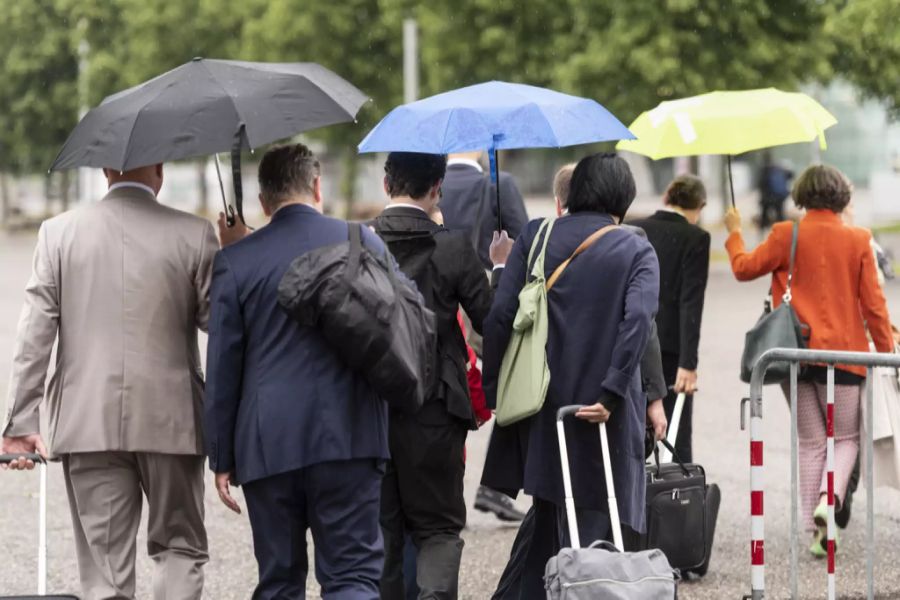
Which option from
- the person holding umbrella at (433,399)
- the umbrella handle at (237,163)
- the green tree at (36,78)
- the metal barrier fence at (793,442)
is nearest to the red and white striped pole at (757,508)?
the metal barrier fence at (793,442)

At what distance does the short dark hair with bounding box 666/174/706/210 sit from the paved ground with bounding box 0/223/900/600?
5.30 feet

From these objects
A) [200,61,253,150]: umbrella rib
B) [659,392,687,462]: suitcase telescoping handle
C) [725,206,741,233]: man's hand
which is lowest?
[659,392,687,462]: suitcase telescoping handle

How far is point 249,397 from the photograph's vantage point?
4742 mm

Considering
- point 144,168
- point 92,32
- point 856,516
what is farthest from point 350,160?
point 144,168

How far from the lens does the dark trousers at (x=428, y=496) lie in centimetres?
556

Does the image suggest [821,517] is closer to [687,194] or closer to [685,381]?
[685,381]

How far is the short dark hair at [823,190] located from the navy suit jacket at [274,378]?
322cm

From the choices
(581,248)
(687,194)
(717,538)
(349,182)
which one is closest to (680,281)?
(687,194)

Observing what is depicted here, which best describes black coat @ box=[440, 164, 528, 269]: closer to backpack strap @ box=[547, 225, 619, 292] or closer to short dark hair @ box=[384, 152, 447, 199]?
short dark hair @ box=[384, 152, 447, 199]

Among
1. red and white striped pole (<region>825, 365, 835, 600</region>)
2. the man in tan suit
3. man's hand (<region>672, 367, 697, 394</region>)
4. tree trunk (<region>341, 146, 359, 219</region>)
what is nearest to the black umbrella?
the man in tan suit

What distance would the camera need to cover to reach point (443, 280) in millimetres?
5578

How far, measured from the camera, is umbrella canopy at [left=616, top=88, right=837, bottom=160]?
7047 mm

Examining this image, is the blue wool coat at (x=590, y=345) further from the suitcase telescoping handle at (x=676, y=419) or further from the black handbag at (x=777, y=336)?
the black handbag at (x=777, y=336)

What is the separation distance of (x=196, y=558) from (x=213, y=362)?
0.85m
